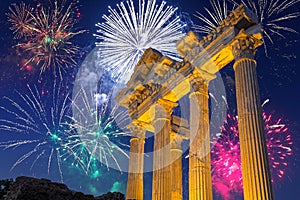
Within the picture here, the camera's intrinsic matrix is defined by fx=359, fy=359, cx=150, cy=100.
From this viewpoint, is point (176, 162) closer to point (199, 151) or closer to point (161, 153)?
point (161, 153)

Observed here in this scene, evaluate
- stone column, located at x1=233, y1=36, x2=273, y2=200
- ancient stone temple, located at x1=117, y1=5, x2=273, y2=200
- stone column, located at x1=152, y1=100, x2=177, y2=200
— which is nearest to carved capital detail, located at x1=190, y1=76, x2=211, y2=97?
ancient stone temple, located at x1=117, y1=5, x2=273, y2=200

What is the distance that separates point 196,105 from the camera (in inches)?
1709

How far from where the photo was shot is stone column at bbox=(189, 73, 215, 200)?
38188mm

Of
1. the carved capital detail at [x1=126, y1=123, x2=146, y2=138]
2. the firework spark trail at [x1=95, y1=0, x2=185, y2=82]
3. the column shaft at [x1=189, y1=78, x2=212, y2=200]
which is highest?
the firework spark trail at [x1=95, y1=0, x2=185, y2=82]

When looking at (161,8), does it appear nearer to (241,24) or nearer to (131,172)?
(241,24)

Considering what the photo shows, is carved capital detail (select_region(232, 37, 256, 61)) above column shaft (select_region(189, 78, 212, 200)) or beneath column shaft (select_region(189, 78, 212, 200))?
above

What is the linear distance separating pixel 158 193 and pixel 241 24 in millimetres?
24272

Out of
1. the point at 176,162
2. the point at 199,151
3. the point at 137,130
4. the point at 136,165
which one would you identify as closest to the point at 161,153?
the point at 136,165

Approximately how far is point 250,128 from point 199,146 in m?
8.28

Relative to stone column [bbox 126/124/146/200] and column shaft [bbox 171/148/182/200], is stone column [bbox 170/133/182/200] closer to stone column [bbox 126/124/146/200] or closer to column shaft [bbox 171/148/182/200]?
column shaft [bbox 171/148/182/200]

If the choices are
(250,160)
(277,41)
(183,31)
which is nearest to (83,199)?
(250,160)

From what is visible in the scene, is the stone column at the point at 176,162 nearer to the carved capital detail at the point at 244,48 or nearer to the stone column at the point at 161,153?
the stone column at the point at 161,153

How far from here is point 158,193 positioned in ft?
158

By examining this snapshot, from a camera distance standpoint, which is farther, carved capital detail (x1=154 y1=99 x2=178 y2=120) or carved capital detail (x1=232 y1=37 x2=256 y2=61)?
carved capital detail (x1=154 y1=99 x2=178 y2=120)
